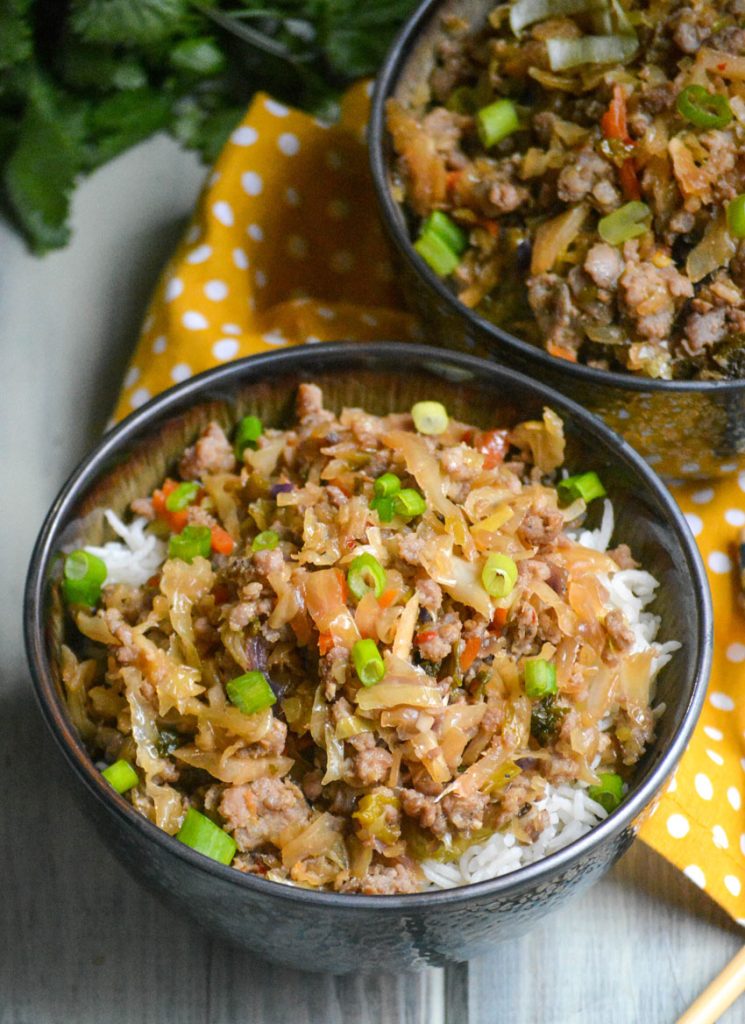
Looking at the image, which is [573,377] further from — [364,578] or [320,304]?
→ [320,304]

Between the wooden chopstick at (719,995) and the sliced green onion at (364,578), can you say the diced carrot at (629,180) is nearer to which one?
the sliced green onion at (364,578)

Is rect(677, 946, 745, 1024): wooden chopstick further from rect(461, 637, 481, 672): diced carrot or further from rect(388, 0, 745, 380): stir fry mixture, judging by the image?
rect(388, 0, 745, 380): stir fry mixture

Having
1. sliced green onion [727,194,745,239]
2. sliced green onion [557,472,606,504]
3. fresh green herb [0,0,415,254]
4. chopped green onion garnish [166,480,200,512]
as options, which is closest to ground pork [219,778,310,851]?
chopped green onion garnish [166,480,200,512]

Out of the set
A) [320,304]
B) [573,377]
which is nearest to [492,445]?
[573,377]

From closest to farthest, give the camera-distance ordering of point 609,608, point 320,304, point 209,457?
point 609,608 < point 209,457 < point 320,304

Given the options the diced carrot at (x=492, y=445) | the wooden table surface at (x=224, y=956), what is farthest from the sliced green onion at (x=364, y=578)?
the wooden table surface at (x=224, y=956)
